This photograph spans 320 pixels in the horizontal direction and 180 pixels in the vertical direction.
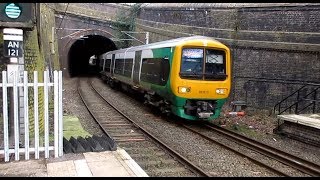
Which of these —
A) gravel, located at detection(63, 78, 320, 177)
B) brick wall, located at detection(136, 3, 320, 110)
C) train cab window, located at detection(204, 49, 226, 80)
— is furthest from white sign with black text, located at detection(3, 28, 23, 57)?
brick wall, located at detection(136, 3, 320, 110)

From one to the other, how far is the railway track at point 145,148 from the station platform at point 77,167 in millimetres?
808

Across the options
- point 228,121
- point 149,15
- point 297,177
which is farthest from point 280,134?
point 149,15

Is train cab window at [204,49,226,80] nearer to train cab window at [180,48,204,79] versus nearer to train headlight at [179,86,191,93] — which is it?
train cab window at [180,48,204,79]

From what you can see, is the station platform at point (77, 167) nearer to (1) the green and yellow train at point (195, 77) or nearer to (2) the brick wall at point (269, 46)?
(1) the green and yellow train at point (195, 77)

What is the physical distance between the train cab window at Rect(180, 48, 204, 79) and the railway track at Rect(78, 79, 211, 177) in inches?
90.6

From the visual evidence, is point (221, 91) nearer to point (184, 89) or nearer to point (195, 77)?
point (195, 77)

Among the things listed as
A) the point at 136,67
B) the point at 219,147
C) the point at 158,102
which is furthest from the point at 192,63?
the point at 136,67

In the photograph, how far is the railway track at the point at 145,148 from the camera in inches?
277

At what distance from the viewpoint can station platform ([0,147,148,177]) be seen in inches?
223

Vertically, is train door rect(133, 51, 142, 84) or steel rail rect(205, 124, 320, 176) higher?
train door rect(133, 51, 142, 84)

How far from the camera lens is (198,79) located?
11.6 metres

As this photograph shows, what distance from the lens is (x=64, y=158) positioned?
6457mm

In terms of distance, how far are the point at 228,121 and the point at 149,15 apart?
1916 cm

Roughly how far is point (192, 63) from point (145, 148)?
3.86 metres
